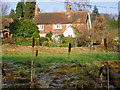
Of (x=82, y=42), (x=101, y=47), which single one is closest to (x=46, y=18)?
(x=82, y=42)

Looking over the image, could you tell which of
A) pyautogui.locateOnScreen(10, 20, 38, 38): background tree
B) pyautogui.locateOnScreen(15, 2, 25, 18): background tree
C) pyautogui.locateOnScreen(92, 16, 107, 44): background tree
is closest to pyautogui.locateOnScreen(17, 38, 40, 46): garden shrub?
pyautogui.locateOnScreen(10, 20, 38, 38): background tree

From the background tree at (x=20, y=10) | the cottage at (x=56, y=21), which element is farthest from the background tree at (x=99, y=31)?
the background tree at (x=20, y=10)

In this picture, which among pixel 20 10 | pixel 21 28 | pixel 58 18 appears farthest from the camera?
pixel 58 18

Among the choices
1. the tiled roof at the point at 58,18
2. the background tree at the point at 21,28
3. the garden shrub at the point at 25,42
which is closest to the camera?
the garden shrub at the point at 25,42

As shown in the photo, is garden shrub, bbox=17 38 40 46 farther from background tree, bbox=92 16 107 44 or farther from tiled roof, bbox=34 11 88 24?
tiled roof, bbox=34 11 88 24

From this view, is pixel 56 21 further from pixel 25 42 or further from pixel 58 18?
pixel 25 42

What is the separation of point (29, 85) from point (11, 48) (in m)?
6.30

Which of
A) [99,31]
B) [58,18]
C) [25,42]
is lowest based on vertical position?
[25,42]

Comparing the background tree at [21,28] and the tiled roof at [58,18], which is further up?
the tiled roof at [58,18]

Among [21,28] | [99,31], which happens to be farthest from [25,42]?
[99,31]

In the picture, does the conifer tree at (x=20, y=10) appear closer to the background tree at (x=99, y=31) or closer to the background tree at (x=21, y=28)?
the background tree at (x=21, y=28)

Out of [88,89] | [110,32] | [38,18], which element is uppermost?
[38,18]

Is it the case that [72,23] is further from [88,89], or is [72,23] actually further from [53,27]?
[88,89]

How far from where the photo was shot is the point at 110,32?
11852 millimetres
